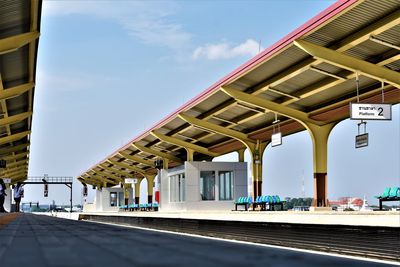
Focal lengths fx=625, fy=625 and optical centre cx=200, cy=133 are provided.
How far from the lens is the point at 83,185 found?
133875mm

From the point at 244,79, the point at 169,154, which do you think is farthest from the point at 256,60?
the point at 169,154

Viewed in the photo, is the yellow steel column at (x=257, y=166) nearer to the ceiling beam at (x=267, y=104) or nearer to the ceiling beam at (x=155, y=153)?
the ceiling beam at (x=267, y=104)

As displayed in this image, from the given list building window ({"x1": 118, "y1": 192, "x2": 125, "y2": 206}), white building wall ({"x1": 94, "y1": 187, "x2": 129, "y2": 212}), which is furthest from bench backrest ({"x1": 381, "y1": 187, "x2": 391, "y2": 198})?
building window ({"x1": 118, "y1": 192, "x2": 125, "y2": 206})

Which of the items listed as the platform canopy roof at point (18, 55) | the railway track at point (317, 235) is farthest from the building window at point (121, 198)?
the railway track at point (317, 235)

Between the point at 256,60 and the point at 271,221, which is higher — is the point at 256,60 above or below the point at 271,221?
above

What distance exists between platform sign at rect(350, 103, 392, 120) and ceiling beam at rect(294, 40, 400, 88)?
3.64 ft

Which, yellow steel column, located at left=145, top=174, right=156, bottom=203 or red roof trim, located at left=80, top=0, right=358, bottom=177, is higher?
red roof trim, located at left=80, top=0, right=358, bottom=177

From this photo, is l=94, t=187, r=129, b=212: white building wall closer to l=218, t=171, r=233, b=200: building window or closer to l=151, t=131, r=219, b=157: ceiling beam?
l=151, t=131, r=219, b=157: ceiling beam

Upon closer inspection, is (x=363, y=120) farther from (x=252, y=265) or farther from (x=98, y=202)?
(x=98, y=202)

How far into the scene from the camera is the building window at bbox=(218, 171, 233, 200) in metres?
47.0

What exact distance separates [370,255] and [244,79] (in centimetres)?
1509

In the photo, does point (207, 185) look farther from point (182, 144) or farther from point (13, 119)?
point (13, 119)

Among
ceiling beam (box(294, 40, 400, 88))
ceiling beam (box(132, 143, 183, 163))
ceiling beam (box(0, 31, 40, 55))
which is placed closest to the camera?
ceiling beam (box(294, 40, 400, 88))

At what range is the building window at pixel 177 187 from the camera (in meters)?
50.8
